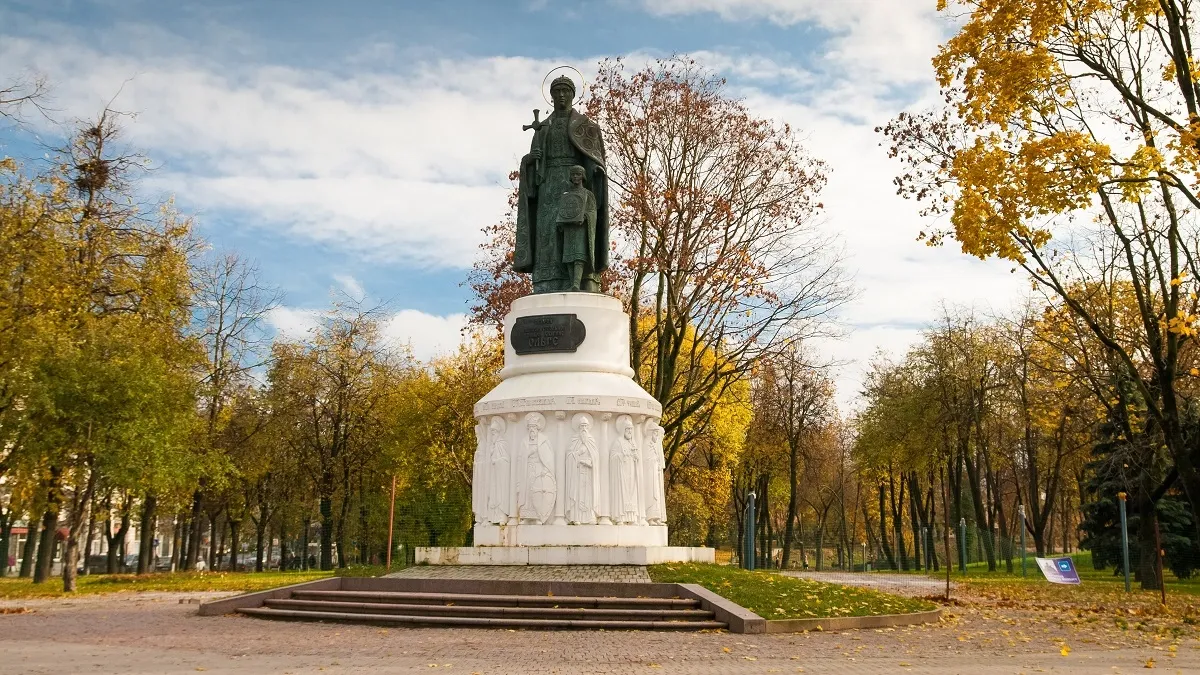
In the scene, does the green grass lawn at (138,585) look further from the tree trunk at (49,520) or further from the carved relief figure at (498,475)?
the carved relief figure at (498,475)

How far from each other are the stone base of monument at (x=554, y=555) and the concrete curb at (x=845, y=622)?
4.02m

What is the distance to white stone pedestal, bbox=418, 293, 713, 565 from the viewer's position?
1627cm

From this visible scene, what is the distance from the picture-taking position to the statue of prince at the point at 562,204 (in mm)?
19047

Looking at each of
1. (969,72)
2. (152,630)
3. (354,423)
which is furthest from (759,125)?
(354,423)

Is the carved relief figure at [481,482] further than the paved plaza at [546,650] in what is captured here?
Yes

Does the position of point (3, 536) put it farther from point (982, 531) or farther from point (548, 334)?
point (982, 531)

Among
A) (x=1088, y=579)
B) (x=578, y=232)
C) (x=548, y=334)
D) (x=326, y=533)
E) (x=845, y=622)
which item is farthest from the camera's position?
(x=326, y=533)

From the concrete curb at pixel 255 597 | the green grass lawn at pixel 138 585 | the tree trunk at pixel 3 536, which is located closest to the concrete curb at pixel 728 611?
the concrete curb at pixel 255 597

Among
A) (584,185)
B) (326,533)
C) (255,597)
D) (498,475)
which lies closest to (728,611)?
(498,475)

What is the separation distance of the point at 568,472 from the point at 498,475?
1.21m

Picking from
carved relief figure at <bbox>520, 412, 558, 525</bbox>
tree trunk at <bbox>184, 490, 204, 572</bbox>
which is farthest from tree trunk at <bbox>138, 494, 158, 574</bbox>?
carved relief figure at <bbox>520, 412, 558, 525</bbox>

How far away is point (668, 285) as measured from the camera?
2594 centimetres

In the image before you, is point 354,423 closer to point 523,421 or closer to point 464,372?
point 464,372

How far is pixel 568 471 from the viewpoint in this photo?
54.1 feet
